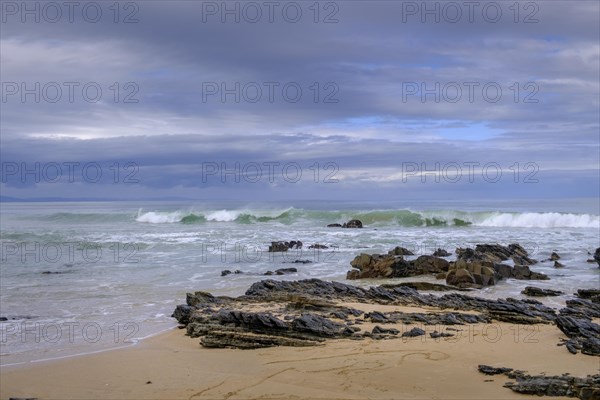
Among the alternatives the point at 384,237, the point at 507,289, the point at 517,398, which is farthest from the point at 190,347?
the point at 384,237

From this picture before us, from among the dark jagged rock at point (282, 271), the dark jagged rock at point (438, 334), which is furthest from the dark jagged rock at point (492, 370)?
the dark jagged rock at point (282, 271)

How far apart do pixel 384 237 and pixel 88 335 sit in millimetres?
22857

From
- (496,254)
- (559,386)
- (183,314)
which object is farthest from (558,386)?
(496,254)

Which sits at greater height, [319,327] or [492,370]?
[319,327]

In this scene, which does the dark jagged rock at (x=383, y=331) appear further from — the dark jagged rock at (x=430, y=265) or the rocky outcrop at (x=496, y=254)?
the rocky outcrop at (x=496, y=254)

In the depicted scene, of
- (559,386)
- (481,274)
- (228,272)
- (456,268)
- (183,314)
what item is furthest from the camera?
(228,272)

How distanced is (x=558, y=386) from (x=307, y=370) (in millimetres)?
3018

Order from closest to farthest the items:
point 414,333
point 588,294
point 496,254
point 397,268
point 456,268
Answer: point 414,333
point 588,294
point 456,268
point 397,268
point 496,254

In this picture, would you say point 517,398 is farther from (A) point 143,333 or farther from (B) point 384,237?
(B) point 384,237

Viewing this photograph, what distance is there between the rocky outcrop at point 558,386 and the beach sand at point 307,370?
0.61ft

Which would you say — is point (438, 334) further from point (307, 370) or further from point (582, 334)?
point (307, 370)

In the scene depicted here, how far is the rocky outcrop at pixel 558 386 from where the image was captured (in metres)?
6.43

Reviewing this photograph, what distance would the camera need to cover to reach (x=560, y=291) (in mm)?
15133

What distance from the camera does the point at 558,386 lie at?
22.2 feet
